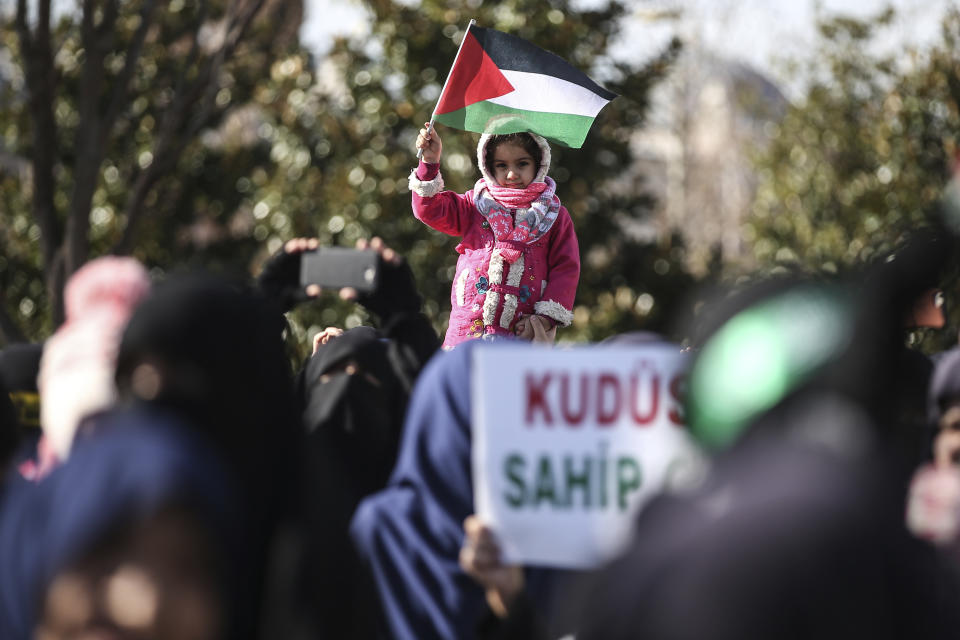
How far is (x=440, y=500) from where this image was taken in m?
2.48

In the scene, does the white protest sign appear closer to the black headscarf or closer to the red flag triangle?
the black headscarf

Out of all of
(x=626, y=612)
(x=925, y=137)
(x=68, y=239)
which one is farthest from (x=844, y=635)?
(x=925, y=137)

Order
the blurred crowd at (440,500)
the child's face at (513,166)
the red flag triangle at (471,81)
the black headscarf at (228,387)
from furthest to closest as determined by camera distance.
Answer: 1. the child's face at (513,166)
2. the red flag triangle at (471,81)
3. the black headscarf at (228,387)
4. the blurred crowd at (440,500)

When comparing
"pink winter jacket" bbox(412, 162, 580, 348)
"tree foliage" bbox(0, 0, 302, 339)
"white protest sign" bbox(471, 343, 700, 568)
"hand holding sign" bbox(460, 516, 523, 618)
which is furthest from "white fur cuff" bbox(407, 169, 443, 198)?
"tree foliage" bbox(0, 0, 302, 339)

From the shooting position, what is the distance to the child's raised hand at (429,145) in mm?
4590

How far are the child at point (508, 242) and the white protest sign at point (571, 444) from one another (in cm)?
237

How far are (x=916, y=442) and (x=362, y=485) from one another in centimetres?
131

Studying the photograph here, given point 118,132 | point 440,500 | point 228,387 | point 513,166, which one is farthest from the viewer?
point 118,132

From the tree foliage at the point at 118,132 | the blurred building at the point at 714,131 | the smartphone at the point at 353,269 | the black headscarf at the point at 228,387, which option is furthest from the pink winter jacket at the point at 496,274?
A: the blurred building at the point at 714,131

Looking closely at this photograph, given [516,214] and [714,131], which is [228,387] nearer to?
[516,214]

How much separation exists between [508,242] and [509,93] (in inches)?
22.8

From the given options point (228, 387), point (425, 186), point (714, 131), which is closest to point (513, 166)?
point (425, 186)

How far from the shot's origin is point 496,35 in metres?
4.83

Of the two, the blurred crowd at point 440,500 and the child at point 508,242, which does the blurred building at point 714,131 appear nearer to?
the child at point 508,242
